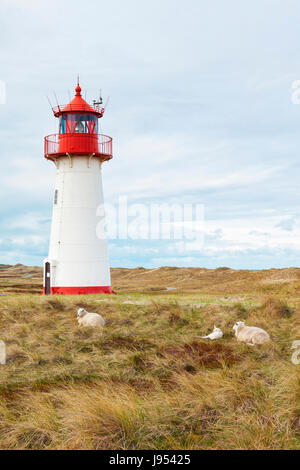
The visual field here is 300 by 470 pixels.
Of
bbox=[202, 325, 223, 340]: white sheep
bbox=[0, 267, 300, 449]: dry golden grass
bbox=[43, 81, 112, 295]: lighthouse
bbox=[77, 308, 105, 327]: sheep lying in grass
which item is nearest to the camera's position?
bbox=[0, 267, 300, 449]: dry golden grass

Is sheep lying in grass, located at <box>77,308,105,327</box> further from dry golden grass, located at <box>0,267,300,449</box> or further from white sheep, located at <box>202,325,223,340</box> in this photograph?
white sheep, located at <box>202,325,223,340</box>

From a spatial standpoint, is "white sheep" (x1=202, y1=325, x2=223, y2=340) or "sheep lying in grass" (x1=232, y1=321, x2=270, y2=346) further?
"white sheep" (x1=202, y1=325, x2=223, y2=340)

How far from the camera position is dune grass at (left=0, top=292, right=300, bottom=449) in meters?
6.55

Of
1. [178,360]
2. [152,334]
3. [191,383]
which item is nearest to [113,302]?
[152,334]

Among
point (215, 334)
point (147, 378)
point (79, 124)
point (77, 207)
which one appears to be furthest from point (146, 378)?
point (79, 124)

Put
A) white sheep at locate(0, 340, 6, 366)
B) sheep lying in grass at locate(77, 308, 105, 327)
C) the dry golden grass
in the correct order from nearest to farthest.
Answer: the dry golden grass < white sheep at locate(0, 340, 6, 366) < sheep lying in grass at locate(77, 308, 105, 327)

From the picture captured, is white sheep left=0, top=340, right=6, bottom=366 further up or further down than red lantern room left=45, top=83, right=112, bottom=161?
further down

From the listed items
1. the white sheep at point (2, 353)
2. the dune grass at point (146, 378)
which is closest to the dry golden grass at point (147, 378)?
the dune grass at point (146, 378)

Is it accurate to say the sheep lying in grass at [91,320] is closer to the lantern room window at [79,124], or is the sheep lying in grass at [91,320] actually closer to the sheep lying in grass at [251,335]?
the sheep lying in grass at [251,335]

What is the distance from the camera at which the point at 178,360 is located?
10742mm

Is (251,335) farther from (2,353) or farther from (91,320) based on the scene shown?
(2,353)

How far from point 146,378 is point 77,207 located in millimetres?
14379

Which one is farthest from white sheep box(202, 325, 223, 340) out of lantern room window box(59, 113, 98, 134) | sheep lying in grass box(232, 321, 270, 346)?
lantern room window box(59, 113, 98, 134)

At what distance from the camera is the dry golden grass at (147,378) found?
6.55 metres
